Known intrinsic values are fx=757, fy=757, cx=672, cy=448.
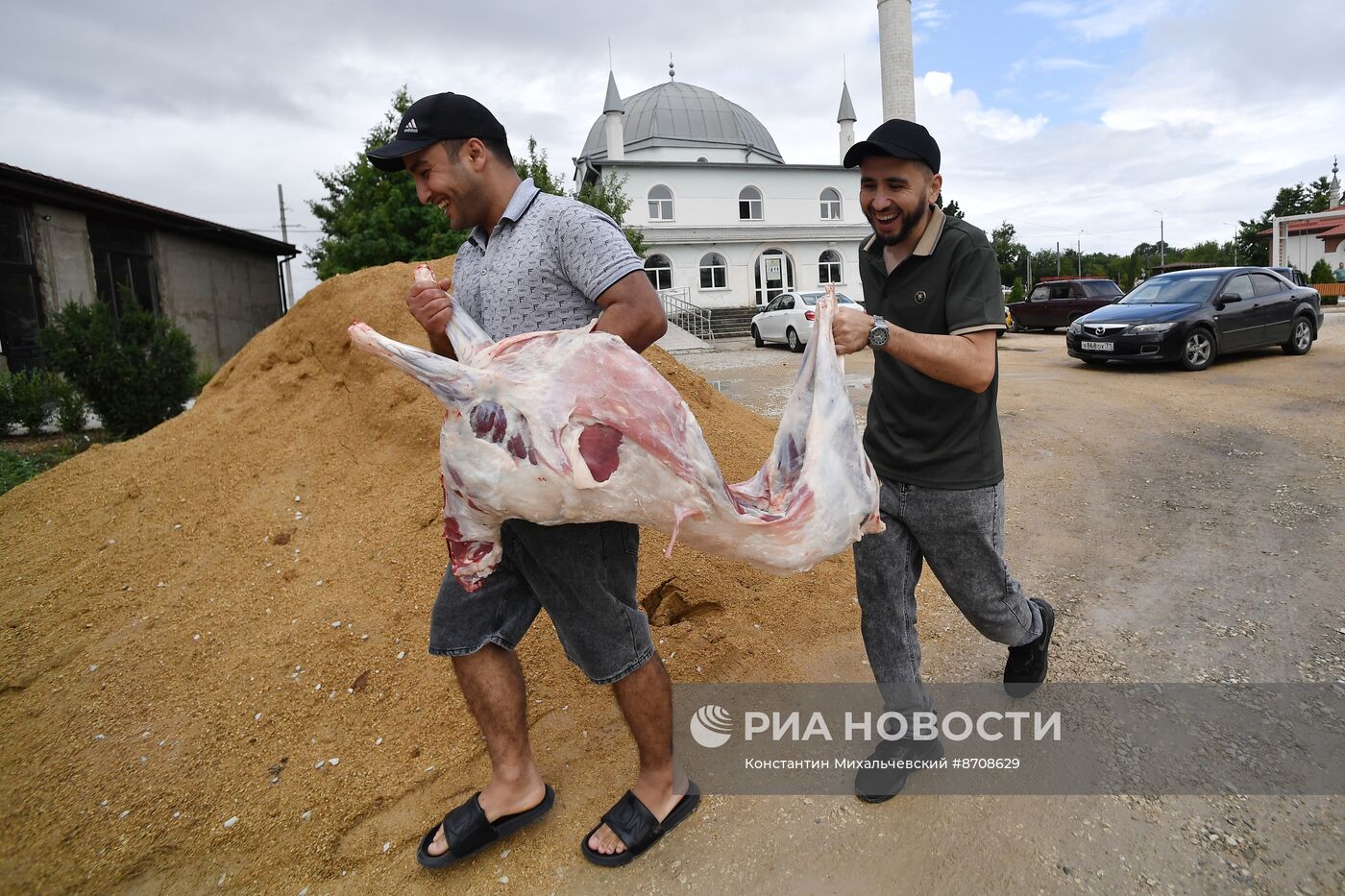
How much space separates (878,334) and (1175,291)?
38.5ft

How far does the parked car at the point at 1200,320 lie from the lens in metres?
10.4

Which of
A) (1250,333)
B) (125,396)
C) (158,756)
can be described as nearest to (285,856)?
(158,756)

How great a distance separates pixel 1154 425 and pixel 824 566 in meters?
4.87

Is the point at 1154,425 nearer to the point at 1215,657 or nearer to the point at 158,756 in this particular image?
the point at 1215,657

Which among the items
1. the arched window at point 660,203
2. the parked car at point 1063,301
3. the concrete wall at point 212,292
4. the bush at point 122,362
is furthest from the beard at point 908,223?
the arched window at point 660,203

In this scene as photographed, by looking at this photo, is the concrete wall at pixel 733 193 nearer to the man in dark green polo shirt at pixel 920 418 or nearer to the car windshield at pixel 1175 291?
the car windshield at pixel 1175 291

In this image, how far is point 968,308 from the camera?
2055mm

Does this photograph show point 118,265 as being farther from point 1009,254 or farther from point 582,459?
point 1009,254

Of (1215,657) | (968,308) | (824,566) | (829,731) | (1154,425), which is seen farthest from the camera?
(1154,425)

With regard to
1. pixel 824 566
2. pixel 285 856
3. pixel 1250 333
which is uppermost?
pixel 1250 333

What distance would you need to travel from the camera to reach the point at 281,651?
3.11 m

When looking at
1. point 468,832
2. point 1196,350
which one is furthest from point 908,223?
point 1196,350

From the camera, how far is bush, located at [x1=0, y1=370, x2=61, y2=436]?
894 cm

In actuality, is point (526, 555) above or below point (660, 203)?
below
